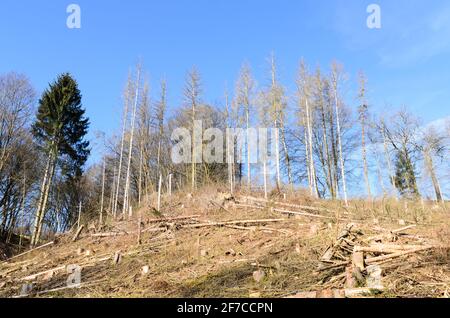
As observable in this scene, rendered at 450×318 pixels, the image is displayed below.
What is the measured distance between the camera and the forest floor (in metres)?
5.62

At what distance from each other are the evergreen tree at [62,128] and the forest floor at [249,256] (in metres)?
9.21

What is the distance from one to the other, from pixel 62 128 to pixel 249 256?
1934cm

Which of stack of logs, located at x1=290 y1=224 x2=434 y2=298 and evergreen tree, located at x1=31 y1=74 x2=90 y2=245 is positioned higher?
evergreen tree, located at x1=31 y1=74 x2=90 y2=245

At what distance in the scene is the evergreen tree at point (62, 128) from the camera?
21672 mm

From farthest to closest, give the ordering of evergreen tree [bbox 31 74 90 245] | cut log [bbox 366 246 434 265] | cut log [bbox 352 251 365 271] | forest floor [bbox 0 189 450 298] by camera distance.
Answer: evergreen tree [bbox 31 74 90 245] → cut log [bbox 366 246 434 265] → cut log [bbox 352 251 365 271] → forest floor [bbox 0 189 450 298]

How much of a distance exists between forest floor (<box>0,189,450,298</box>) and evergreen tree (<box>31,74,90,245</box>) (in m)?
9.21

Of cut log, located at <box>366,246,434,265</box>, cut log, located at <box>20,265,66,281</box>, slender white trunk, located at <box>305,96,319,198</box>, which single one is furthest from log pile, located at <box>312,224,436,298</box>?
slender white trunk, located at <box>305,96,319,198</box>

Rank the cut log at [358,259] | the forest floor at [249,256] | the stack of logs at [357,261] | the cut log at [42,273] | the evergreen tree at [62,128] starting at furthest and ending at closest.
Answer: the evergreen tree at [62,128]
the cut log at [42,273]
the cut log at [358,259]
the forest floor at [249,256]
the stack of logs at [357,261]

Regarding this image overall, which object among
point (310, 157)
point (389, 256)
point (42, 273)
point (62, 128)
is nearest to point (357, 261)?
point (389, 256)

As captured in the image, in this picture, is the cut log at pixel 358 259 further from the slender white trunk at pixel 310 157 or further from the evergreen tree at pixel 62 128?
the evergreen tree at pixel 62 128

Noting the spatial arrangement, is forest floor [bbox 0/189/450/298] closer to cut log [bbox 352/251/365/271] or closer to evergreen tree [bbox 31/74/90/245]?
cut log [bbox 352/251/365/271]

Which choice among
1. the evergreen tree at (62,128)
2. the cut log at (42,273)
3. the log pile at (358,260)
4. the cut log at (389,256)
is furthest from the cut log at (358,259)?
the evergreen tree at (62,128)

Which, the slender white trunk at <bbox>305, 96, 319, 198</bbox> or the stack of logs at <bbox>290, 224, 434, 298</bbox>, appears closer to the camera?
the stack of logs at <bbox>290, 224, 434, 298</bbox>
